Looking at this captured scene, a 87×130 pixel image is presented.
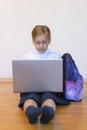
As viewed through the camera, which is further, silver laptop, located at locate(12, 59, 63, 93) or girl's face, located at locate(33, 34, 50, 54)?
girl's face, located at locate(33, 34, 50, 54)

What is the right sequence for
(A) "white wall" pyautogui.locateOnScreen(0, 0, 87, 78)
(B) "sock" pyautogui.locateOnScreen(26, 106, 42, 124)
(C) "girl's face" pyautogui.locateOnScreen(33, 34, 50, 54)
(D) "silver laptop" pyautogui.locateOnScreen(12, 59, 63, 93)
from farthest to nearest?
(A) "white wall" pyautogui.locateOnScreen(0, 0, 87, 78) < (C) "girl's face" pyautogui.locateOnScreen(33, 34, 50, 54) < (D) "silver laptop" pyautogui.locateOnScreen(12, 59, 63, 93) < (B) "sock" pyautogui.locateOnScreen(26, 106, 42, 124)

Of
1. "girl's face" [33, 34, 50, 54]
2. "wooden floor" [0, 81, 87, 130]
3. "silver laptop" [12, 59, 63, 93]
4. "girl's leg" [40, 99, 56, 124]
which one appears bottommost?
"wooden floor" [0, 81, 87, 130]

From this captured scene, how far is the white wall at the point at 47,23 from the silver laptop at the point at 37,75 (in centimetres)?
83

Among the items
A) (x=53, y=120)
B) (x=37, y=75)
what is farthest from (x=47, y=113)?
(x=37, y=75)

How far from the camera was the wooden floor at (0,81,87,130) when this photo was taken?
1456 mm

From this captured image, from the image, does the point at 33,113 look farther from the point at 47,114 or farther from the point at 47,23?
the point at 47,23

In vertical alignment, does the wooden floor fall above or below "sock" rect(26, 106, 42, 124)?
below

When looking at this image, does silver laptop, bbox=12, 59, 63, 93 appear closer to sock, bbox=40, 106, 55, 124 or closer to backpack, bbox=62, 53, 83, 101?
backpack, bbox=62, 53, 83, 101

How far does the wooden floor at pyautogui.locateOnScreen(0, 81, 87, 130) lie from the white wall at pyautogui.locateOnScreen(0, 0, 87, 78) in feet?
2.16

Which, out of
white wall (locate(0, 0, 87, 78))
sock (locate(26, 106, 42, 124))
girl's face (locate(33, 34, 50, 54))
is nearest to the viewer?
sock (locate(26, 106, 42, 124))

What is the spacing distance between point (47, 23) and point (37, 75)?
0.89 metres

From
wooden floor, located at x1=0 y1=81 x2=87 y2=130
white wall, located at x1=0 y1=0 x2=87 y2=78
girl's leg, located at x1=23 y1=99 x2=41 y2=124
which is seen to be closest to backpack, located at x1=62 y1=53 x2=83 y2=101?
wooden floor, located at x1=0 y1=81 x2=87 y2=130

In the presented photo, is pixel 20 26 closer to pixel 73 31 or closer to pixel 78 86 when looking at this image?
pixel 73 31

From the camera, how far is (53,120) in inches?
61.3
